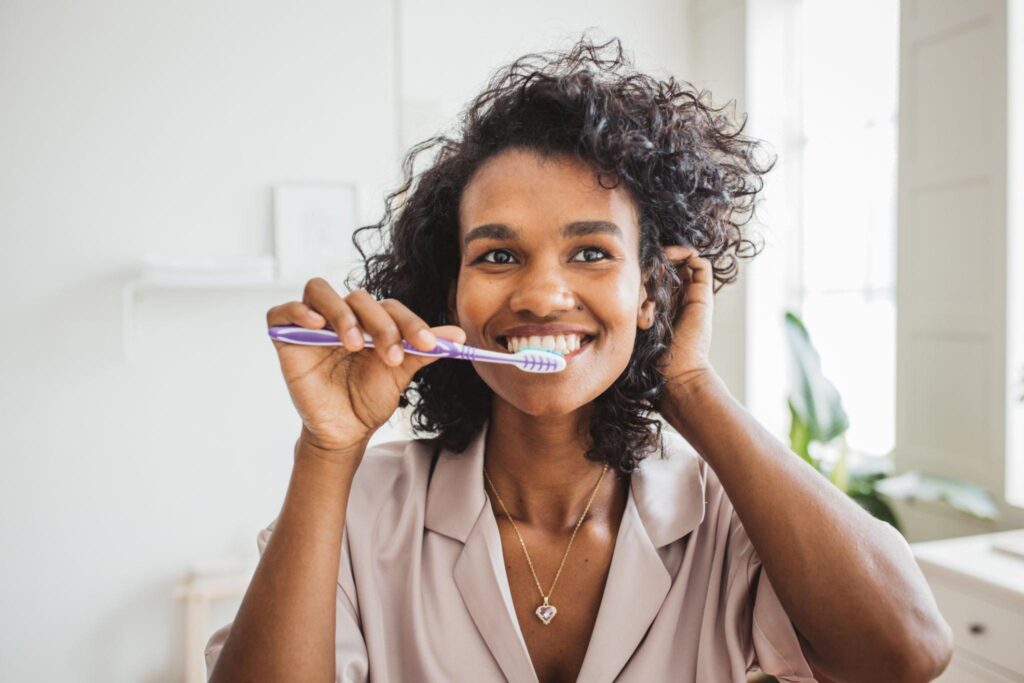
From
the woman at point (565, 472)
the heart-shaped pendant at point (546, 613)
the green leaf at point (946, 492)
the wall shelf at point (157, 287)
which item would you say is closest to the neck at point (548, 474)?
the woman at point (565, 472)

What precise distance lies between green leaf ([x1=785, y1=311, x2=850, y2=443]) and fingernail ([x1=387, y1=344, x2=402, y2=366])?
1.94 metres

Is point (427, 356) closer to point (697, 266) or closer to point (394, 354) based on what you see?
point (394, 354)

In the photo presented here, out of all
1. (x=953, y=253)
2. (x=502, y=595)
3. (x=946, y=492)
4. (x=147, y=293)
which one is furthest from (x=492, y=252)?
(x=147, y=293)

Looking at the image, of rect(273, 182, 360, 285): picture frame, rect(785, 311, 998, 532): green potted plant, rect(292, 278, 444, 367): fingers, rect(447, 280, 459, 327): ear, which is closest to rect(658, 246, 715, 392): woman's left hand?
rect(447, 280, 459, 327): ear

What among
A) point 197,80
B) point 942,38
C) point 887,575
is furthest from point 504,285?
point 197,80

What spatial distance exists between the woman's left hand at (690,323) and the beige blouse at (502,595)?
17cm

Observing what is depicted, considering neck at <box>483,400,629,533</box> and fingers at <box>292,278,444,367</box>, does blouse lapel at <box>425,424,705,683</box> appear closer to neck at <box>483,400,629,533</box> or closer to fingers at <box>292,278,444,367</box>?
neck at <box>483,400,629,533</box>

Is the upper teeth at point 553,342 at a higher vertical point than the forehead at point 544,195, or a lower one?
lower

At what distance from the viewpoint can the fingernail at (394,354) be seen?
0.82 meters

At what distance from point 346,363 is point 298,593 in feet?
0.88

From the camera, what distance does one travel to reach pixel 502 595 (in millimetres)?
1021

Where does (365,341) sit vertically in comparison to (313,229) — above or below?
below

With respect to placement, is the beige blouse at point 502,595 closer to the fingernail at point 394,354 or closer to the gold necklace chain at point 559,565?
the gold necklace chain at point 559,565

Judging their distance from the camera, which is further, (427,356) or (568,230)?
(568,230)
